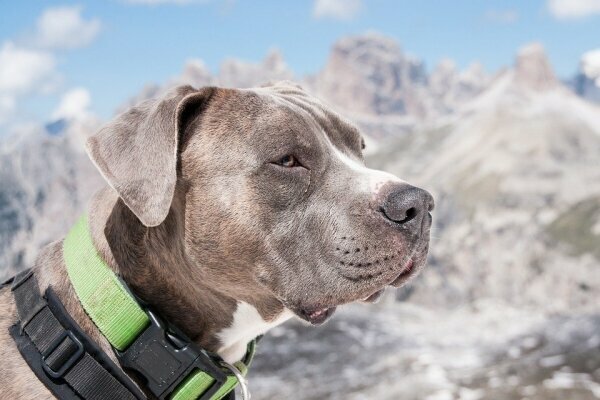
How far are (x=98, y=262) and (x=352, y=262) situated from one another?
4.22 ft

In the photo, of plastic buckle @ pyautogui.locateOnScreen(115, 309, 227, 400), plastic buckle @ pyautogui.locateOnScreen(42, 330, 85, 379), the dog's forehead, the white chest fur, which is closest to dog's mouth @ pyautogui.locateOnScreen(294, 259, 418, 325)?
the white chest fur

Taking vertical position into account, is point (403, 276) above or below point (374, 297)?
above

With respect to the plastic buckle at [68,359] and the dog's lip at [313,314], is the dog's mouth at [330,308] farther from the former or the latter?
the plastic buckle at [68,359]

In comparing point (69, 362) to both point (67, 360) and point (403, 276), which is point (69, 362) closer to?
point (67, 360)

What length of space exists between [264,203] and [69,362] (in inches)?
48.1

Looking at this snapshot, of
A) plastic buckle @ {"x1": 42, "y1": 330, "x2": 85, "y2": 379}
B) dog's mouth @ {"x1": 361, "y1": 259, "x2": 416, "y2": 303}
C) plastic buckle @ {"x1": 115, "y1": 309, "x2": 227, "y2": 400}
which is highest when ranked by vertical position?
plastic buckle @ {"x1": 42, "y1": 330, "x2": 85, "y2": 379}

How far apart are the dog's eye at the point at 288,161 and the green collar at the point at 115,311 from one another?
106 cm

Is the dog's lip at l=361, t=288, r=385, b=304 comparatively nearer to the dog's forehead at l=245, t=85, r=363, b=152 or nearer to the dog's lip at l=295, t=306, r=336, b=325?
the dog's lip at l=295, t=306, r=336, b=325

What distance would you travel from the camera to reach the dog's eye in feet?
11.4

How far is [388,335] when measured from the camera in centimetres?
5338

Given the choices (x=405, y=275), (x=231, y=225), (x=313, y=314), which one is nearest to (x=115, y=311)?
(x=231, y=225)

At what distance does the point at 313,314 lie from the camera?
3.40 m

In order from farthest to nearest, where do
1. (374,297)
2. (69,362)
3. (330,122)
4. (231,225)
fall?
(330,122) → (374,297) → (231,225) → (69,362)

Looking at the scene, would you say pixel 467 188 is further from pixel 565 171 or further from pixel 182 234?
pixel 182 234
